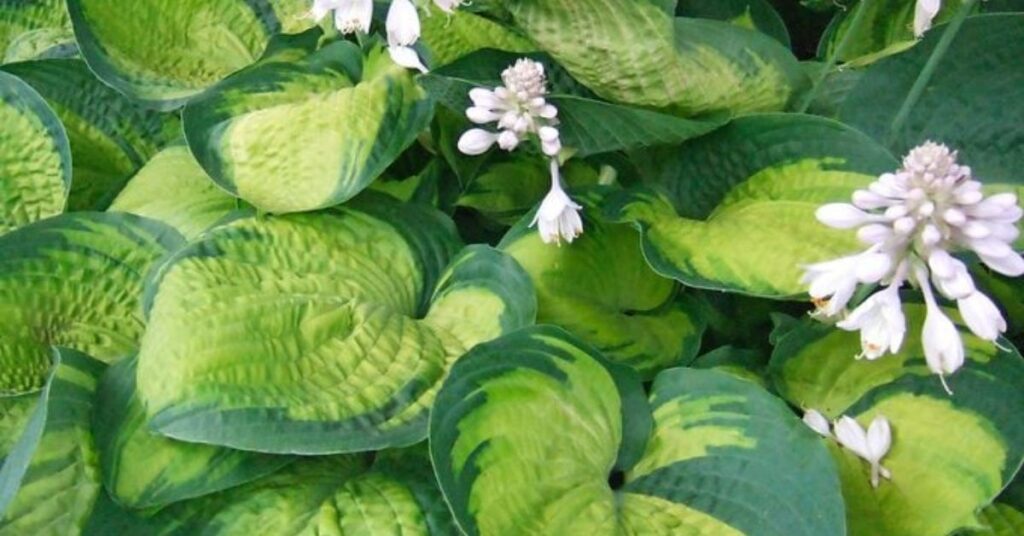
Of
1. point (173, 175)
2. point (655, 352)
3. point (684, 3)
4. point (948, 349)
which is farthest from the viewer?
point (684, 3)

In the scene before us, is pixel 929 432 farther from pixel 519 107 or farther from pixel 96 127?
pixel 96 127

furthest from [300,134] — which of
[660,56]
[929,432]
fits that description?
[929,432]

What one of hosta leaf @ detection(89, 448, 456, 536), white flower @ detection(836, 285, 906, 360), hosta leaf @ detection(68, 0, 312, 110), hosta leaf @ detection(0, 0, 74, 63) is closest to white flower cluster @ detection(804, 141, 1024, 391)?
white flower @ detection(836, 285, 906, 360)

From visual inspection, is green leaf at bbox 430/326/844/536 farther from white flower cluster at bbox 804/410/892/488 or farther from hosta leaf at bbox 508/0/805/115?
hosta leaf at bbox 508/0/805/115

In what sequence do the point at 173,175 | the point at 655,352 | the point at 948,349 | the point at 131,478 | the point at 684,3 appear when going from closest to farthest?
the point at 948,349, the point at 131,478, the point at 655,352, the point at 173,175, the point at 684,3

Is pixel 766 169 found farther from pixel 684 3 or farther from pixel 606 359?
pixel 684 3

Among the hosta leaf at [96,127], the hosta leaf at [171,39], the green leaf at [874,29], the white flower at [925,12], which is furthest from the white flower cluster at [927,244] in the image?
the hosta leaf at [96,127]

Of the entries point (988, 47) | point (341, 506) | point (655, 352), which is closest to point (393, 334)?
point (341, 506)
